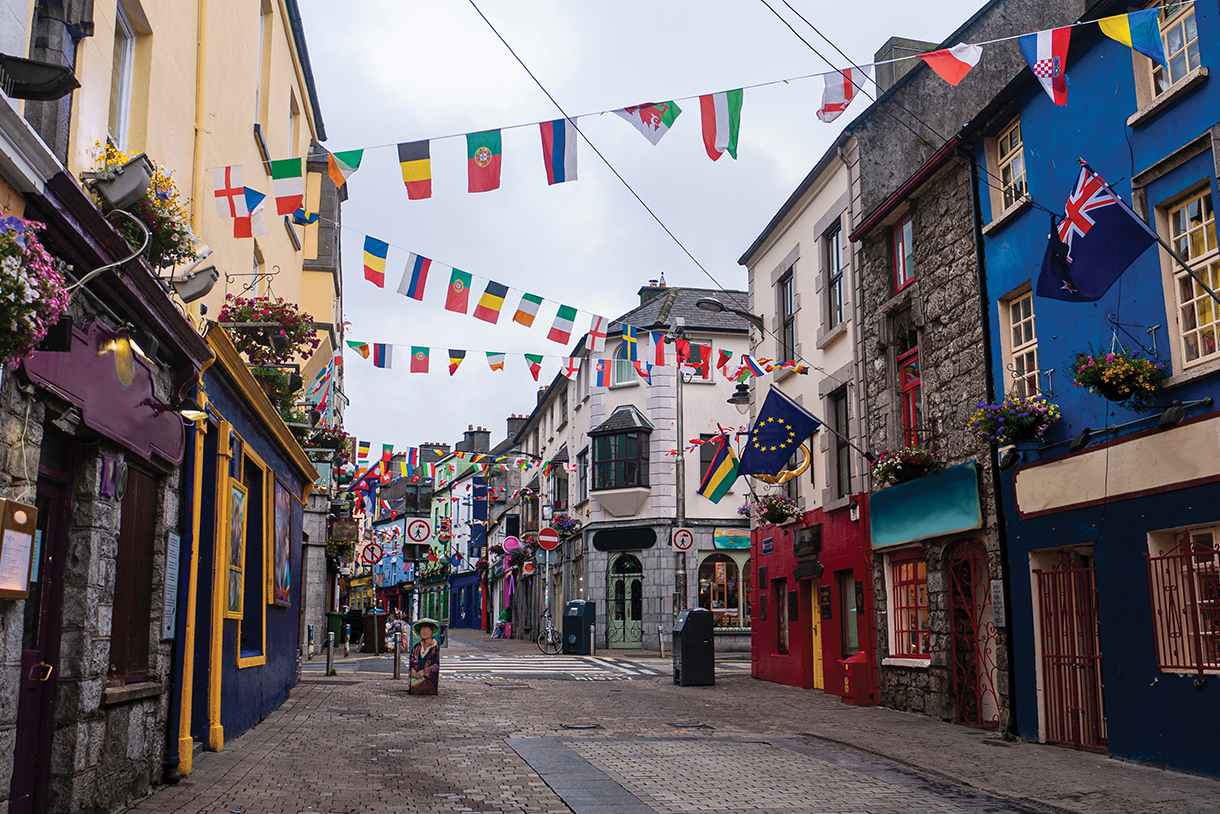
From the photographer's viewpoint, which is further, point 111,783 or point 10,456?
point 111,783

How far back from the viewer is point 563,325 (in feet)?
46.9

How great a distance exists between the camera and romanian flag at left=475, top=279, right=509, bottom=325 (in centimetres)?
1311

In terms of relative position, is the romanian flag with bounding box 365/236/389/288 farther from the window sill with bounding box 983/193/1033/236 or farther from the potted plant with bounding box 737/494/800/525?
the potted plant with bounding box 737/494/800/525

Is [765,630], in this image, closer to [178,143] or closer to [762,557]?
[762,557]

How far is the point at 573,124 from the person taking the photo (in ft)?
31.7

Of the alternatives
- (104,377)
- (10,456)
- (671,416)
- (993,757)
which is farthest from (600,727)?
(671,416)

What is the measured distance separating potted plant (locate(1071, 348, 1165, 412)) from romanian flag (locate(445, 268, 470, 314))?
273 inches

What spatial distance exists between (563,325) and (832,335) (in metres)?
4.89

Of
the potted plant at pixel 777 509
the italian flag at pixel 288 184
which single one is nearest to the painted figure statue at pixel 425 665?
the potted plant at pixel 777 509

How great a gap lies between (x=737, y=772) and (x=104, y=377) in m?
5.81

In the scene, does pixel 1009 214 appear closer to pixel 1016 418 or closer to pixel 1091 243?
pixel 1016 418

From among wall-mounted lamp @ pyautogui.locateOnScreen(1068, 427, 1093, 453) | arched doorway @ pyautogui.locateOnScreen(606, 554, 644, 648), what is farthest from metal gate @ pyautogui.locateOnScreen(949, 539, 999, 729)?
arched doorway @ pyautogui.locateOnScreen(606, 554, 644, 648)

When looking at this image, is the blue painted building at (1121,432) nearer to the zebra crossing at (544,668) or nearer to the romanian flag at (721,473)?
the romanian flag at (721,473)

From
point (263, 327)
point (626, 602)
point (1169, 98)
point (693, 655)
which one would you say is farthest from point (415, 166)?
point (626, 602)
